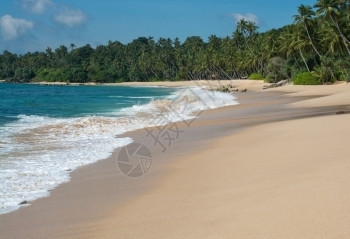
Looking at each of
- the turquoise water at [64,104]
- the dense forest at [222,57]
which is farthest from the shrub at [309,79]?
the turquoise water at [64,104]

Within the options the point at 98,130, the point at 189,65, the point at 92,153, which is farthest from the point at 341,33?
the point at 189,65

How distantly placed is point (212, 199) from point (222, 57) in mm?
104134

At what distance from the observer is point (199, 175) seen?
8391 mm

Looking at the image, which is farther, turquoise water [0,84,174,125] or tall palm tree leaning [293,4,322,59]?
tall palm tree leaning [293,4,322,59]

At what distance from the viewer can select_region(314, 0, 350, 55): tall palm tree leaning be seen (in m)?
51.1

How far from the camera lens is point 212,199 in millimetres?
6406

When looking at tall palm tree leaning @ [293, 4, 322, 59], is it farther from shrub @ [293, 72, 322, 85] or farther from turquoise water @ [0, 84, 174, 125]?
turquoise water @ [0, 84, 174, 125]

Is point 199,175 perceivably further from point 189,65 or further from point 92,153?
point 189,65

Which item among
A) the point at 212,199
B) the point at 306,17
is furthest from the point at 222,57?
the point at 212,199

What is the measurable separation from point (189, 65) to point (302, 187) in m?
123

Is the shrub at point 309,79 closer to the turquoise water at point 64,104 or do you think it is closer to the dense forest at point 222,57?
the dense forest at point 222,57

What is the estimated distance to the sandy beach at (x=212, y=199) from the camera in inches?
200

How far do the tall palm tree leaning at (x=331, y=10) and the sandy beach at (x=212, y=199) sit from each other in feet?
148

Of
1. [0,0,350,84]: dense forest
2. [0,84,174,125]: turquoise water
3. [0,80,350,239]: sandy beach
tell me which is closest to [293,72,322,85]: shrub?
[0,0,350,84]: dense forest
